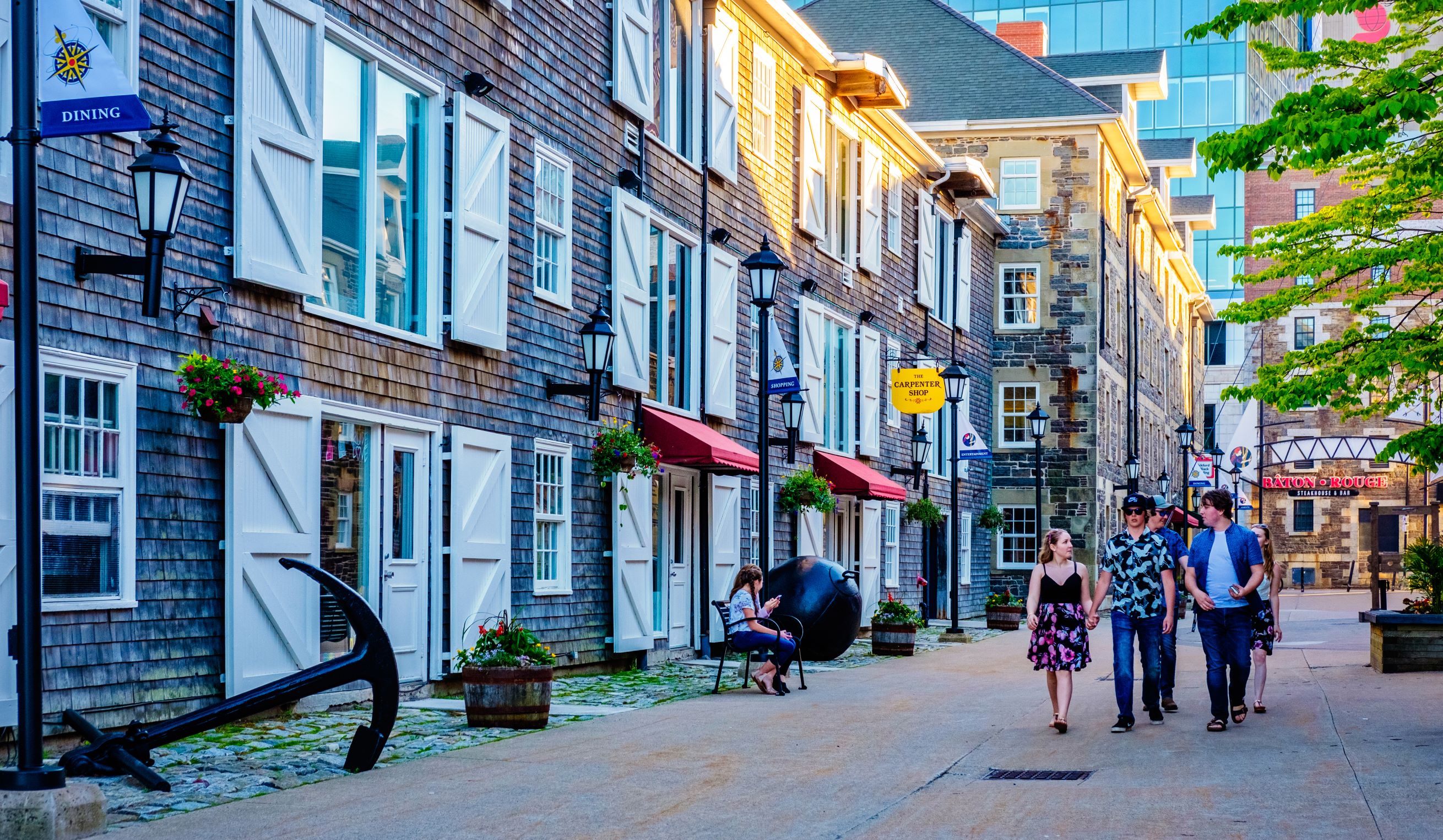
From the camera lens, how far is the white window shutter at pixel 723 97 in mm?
19625

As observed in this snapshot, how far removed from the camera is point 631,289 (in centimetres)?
1728

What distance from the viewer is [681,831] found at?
7484 millimetres

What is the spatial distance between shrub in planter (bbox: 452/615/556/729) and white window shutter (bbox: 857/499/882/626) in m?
14.0

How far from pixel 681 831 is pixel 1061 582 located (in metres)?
4.95

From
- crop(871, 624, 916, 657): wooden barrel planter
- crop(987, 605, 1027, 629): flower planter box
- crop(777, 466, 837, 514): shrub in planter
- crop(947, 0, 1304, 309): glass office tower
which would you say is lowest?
crop(987, 605, 1027, 629): flower planter box

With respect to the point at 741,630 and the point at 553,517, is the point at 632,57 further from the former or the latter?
the point at 741,630

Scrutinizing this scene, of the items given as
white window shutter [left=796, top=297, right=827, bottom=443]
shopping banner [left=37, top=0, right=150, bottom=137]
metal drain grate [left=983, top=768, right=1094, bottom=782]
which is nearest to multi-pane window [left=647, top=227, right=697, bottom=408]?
white window shutter [left=796, top=297, right=827, bottom=443]

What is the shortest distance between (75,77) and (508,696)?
5340 millimetres

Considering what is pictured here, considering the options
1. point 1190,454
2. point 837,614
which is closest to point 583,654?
point 837,614

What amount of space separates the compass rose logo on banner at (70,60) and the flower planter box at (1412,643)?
45.5ft

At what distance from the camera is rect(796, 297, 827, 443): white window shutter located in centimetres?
2273

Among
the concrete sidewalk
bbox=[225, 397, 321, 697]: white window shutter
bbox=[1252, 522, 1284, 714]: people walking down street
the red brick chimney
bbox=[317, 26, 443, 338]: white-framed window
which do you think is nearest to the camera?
the concrete sidewalk

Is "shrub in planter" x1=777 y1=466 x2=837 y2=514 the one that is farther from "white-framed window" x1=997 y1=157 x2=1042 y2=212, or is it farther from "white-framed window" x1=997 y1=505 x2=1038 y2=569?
"white-framed window" x1=997 y1=157 x2=1042 y2=212

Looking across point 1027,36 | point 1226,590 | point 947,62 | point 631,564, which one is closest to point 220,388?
point 1226,590
